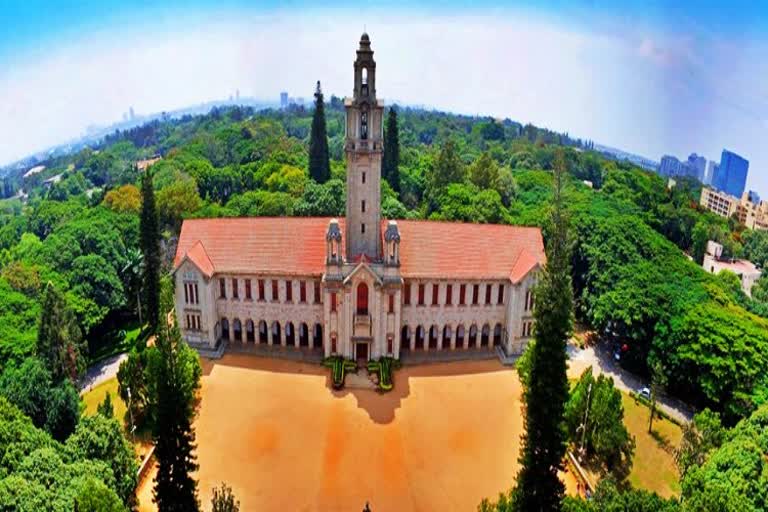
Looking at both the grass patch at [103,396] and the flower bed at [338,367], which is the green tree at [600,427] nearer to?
the flower bed at [338,367]

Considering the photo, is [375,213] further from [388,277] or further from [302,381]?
[302,381]

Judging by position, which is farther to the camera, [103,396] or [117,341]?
[117,341]

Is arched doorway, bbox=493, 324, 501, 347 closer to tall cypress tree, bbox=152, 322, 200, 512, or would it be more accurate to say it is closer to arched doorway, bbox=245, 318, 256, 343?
arched doorway, bbox=245, 318, 256, 343

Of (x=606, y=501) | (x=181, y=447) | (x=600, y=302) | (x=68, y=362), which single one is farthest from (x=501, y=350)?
(x=68, y=362)

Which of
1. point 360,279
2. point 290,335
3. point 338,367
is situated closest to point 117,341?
point 290,335

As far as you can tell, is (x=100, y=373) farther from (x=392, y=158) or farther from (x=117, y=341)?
(x=392, y=158)

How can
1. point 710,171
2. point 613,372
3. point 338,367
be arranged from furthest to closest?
1. point 710,171
2. point 613,372
3. point 338,367

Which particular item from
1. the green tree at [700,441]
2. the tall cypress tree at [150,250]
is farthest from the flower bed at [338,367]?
the green tree at [700,441]
